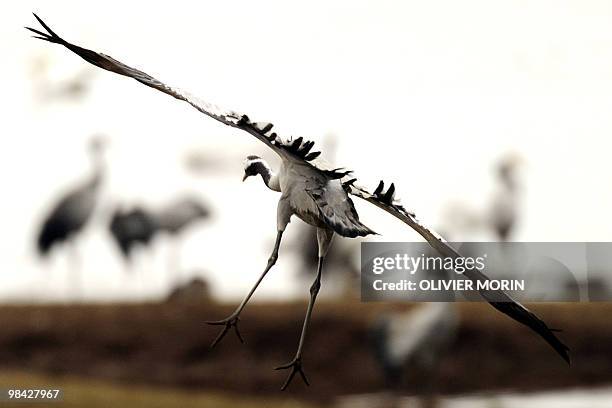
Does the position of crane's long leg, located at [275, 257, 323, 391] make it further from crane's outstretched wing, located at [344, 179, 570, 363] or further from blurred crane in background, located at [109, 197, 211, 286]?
blurred crane in background, located at [109, 197, 211, 286]

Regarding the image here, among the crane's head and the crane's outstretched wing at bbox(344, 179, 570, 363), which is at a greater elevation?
the crane's head

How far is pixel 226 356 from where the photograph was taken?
10.4 m

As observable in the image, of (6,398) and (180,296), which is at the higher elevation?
(180,296)

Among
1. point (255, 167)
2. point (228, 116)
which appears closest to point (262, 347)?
point (255, 167)

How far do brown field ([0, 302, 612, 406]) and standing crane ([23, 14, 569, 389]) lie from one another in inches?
287

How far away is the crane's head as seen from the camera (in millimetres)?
2891

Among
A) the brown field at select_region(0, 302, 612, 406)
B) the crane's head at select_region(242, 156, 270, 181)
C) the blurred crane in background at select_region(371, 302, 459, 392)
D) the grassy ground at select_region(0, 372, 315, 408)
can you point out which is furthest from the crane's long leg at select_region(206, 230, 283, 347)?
the brown field at select_region(0, 302, 612, 406)

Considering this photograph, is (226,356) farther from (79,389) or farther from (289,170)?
(289,170)

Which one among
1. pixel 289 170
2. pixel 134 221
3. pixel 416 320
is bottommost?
pixel 289 170

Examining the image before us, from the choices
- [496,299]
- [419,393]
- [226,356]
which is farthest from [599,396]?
[496,299]

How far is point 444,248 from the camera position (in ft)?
8.88

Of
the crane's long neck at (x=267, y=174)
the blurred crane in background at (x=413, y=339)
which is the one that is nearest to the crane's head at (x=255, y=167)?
the crane's long neck at (x=267, y=174)

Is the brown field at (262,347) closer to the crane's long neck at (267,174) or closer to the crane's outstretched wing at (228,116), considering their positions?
the crane's long neck at (267,174)

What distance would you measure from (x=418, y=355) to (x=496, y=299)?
286 inches
